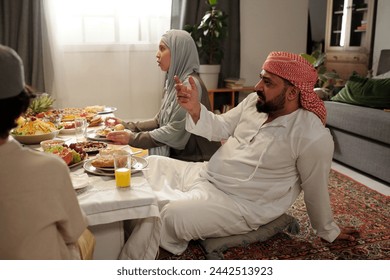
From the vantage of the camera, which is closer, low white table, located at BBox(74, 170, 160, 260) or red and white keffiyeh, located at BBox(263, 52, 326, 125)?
low white table, located at BBox(74, 170, 160, 260)

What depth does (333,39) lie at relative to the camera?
5586 mm

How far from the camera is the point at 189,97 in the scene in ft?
5.93

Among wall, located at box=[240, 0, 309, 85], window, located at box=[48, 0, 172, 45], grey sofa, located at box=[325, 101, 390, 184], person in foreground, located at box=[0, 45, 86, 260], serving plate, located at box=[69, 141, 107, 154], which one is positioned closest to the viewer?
person in foreground, located at box=[0, 45, 86, 260]

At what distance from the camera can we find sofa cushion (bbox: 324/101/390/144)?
2.84 m

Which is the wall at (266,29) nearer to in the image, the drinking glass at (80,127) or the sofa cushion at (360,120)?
the sofa cushion at (360,120)

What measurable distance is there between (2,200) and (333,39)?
5543mm

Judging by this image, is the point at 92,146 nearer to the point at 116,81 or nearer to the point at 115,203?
the point at 115,203

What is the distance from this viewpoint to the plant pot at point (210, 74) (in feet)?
14.1

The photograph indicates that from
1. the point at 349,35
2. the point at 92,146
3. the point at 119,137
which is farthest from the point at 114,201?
the point at 349,35

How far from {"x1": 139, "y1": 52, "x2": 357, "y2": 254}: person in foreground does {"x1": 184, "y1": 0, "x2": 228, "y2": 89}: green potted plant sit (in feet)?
7.96

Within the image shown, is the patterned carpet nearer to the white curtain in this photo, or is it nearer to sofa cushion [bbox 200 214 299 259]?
sofa cushion [bbox 200 214 299 259]

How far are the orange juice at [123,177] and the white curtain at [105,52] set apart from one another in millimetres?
3187

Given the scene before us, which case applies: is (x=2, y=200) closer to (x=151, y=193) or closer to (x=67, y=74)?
(x=151, y=193)

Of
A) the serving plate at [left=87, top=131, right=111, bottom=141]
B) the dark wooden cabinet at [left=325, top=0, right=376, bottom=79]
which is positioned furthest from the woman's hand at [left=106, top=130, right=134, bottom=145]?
the dark wooden cabinet at [left=325, top=0, right=376, bottom=79]
